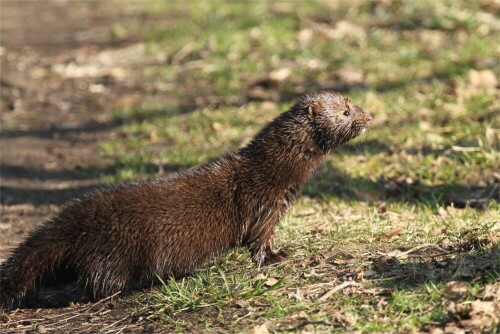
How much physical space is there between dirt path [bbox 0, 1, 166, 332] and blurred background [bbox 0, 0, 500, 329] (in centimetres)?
3

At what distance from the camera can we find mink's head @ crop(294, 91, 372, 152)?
631 centimetres

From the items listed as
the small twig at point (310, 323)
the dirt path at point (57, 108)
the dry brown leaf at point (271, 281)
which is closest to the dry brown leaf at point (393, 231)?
the dry brown leaf at point (271, 281)

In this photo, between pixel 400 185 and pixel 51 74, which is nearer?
pixel 400 185

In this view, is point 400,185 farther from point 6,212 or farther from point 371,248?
point 6,212

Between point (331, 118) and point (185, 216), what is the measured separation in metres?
1.27

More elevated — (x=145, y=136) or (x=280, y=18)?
(x=280, y=18)

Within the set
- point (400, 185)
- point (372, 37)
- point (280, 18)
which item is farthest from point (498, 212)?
point (280, 18)

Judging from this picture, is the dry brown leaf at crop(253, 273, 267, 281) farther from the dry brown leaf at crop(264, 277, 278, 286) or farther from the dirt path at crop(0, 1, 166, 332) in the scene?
the dirt path at crop(0, 1, 166, 332)

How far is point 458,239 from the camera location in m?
6.05

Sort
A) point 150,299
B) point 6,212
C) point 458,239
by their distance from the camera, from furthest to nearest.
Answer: point 6,212
point 458,239
point 150,299

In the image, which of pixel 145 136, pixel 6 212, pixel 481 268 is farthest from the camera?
pixel 145 136

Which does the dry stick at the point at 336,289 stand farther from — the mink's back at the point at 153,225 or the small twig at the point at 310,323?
the mink's back at the point at 153,225

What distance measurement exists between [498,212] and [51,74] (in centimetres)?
819

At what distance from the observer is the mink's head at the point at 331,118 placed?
6.31 metres
